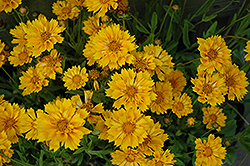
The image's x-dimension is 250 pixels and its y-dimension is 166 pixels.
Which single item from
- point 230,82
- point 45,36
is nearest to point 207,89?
point 230,82

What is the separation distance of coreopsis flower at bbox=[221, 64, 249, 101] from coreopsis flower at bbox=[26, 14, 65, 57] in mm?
751

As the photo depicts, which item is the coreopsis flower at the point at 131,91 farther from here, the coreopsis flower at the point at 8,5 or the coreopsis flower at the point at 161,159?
the coreopsis flower at the point at 8,5

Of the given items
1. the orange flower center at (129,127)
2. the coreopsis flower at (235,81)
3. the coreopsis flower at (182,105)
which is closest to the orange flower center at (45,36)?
the orange flower center at (129,127)

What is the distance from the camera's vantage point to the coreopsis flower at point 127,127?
77 cm

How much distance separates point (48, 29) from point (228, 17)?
120cm

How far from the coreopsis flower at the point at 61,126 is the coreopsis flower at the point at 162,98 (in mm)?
340

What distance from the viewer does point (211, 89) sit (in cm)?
94

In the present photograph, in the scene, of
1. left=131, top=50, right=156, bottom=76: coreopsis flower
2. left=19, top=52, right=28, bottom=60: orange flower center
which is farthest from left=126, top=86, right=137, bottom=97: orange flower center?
left=19, top=52, right=28, bottom=60: orange flower center

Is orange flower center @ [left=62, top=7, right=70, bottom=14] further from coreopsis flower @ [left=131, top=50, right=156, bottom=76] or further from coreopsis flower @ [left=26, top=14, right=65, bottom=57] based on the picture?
coreopsis flower @ [left=131, top=50, right=156, bottom=76]

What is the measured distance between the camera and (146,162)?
90 centimetres

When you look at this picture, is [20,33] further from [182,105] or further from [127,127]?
[182,105]

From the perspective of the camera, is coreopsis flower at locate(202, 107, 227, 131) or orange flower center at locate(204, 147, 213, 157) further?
coreopsis flower at locate(202, 107, 227, 131)

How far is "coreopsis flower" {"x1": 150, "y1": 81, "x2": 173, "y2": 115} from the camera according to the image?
0.93 metres

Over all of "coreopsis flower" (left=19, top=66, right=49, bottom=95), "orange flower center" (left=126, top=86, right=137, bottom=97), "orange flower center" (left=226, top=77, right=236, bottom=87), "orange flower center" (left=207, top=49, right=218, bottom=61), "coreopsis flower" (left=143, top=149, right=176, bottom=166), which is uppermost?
"orange flower center" (left=207, top=49, right=218, bottom=61)
